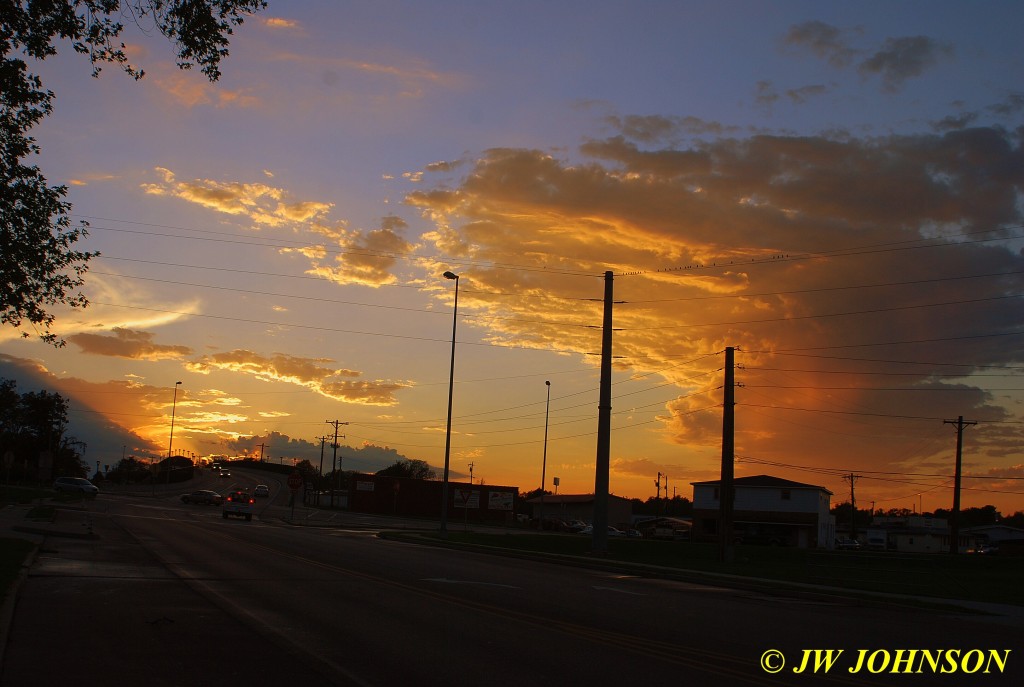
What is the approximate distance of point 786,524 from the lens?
3258 inches

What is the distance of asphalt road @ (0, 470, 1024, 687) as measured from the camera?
31.3 feet

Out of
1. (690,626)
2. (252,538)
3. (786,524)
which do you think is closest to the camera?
(690,626)

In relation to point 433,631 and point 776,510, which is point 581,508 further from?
point 433,631

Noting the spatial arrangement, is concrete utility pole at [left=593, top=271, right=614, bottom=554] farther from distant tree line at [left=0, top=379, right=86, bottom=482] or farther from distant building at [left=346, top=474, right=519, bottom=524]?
distant tree line at [left=0, top=379, right=86, bottom=482]

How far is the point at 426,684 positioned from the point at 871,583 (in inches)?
834

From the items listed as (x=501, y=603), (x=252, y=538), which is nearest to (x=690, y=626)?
(x=501, y=603)

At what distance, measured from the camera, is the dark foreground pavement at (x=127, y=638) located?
9.02 m

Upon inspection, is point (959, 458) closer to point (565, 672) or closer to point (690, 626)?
point (690, 626)

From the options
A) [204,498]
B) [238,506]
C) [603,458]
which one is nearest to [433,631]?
[603,458]

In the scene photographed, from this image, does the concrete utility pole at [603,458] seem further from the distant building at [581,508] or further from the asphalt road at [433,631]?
the distant building at [581,508]

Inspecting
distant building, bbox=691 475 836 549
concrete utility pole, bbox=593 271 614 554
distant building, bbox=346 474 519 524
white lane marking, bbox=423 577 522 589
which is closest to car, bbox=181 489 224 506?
distant building, bbox=346 474 519 524

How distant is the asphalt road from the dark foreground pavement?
1.4 inches

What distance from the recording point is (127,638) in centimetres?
1107

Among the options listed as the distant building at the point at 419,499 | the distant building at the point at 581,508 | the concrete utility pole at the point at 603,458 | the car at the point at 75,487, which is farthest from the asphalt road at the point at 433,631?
the distant building at the point at 581,508
